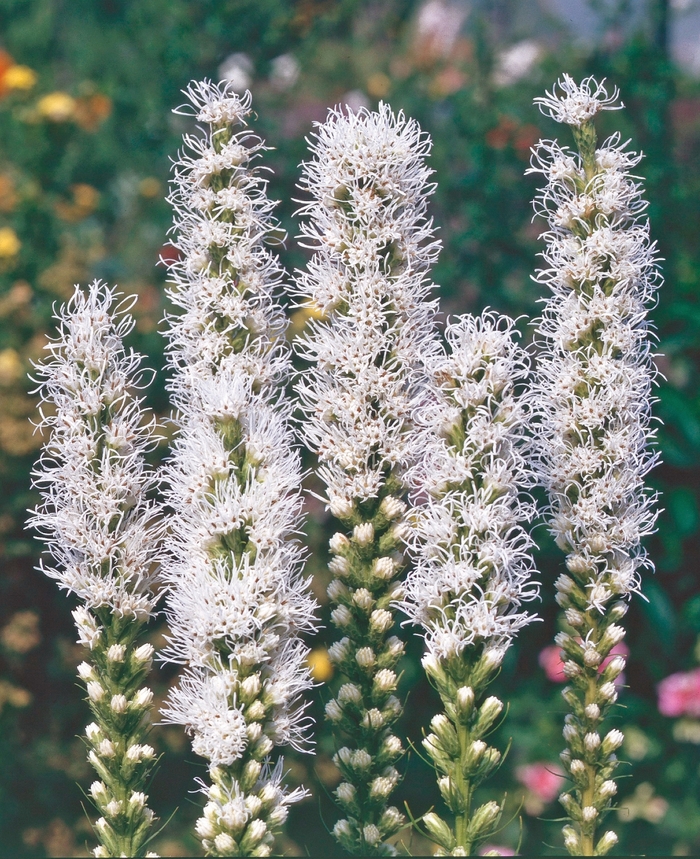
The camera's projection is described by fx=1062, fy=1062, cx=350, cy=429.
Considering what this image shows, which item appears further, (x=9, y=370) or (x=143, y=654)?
(x=9, y=370)

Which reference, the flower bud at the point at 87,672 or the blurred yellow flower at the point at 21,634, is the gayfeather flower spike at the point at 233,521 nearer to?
the flower bud at the point at 87,672

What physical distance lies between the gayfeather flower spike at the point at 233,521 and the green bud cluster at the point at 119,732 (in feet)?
0.26

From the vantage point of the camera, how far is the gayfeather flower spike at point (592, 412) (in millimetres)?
1938

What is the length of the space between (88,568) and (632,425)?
103cm

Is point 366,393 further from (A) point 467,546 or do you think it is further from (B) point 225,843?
(B) point 225,843

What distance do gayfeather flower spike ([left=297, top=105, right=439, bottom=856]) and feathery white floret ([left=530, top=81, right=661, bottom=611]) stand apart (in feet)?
0.85

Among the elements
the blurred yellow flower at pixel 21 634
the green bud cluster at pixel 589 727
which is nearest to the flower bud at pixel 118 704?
the green bud cluster at pixel 589 727

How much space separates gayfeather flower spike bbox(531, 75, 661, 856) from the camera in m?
1.94

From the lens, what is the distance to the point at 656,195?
4.37 metres

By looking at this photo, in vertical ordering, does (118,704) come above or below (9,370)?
below

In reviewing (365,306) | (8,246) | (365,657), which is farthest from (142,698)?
(8,246)

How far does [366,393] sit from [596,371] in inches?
16.5

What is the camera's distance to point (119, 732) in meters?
1.97

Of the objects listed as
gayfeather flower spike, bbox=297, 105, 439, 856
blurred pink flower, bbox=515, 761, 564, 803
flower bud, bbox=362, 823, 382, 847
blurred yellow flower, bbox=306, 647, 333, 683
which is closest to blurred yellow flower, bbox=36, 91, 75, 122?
blurred yellow flower, bbox=306, 647, 333, 683
